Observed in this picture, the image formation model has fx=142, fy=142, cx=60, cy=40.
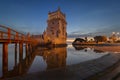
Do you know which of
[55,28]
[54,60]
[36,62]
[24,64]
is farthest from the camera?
[55,28]

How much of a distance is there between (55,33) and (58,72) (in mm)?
51898

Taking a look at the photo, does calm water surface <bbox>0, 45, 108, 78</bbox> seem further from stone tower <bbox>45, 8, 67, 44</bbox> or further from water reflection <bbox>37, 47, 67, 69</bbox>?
stone tower <bbox>45, 8, 67, 44</bbox>

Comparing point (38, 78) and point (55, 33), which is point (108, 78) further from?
point (55, 33)

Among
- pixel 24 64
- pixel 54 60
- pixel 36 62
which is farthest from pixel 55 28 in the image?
pixel 24 64

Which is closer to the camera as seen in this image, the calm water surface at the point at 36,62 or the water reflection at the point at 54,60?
the calm water surface at the point at 36,62

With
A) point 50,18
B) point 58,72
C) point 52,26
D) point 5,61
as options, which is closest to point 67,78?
point 58,72

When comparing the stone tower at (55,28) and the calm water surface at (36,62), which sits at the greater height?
the stone tower at (55,28)

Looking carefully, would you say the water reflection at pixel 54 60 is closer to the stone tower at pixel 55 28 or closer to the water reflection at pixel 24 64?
the water reflection at pixel 24 64

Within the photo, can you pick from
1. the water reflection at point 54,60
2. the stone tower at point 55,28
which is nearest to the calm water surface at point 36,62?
the water reflection at point 54,60

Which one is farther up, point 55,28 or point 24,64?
point 55,28

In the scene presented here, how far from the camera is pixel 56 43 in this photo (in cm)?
5825

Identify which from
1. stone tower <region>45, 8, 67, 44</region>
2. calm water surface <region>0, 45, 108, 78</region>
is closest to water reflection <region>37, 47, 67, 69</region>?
calm water surface <region>0, 45, 108, 78</region>

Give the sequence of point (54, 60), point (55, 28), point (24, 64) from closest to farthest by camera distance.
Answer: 1. point (24, 64)
2. point (54, 60)
3. point (55, 28)

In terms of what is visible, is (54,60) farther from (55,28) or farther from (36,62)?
(55,28)
